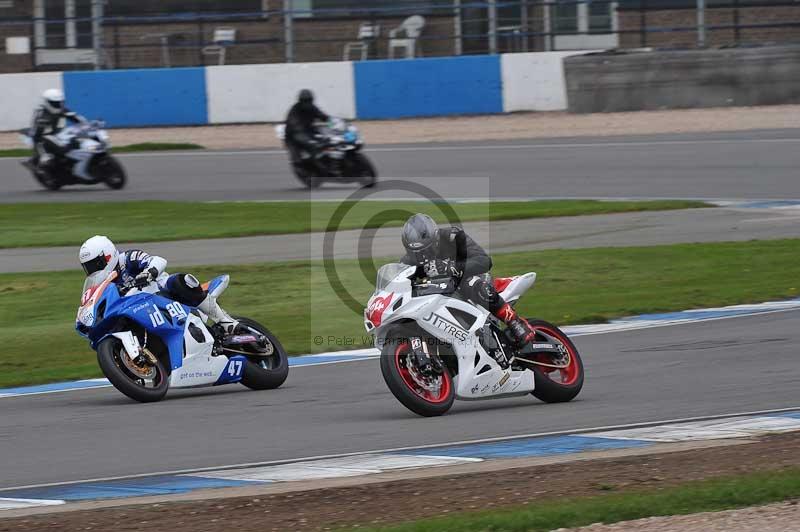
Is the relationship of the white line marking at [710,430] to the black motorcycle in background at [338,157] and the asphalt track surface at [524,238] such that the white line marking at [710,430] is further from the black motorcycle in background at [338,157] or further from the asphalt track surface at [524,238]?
the black motorcycle in background at [338,157]

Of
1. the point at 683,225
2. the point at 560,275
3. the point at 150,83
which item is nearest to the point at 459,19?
the point at 150,83

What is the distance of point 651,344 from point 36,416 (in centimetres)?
498

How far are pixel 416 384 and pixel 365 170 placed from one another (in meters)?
14.1

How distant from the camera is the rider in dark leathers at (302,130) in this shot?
23.0m

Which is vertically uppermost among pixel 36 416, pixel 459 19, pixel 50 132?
pixel 459 19

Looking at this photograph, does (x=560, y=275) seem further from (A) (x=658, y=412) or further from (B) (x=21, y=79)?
(B) (x=21, y=79)

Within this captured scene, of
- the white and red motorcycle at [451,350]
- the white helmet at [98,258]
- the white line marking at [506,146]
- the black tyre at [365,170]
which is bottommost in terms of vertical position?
the white and red motorcycle at [451,350]

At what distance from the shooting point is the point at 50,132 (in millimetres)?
23422

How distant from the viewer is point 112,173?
23.9 metres

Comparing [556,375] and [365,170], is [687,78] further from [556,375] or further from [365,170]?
[556,375]

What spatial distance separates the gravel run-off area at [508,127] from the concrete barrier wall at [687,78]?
24 cm

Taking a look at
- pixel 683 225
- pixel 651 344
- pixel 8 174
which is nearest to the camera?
pixel 651 344

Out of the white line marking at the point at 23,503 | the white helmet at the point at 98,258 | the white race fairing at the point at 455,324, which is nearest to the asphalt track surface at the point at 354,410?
the white race fairing at the point at 455,324

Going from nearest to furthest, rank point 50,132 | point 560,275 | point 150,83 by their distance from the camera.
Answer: point 560,275 < point 50,132 < point 150,83
